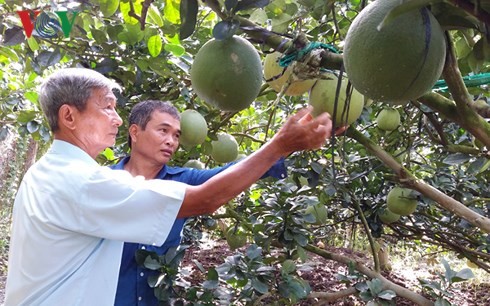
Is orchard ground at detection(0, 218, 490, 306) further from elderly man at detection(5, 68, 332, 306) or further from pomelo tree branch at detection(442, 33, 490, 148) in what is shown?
pomelo tree branch at detection(442, 33, 490, 148)

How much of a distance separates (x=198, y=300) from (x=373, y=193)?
56.9 inches

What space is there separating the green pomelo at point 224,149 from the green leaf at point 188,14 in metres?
1.03

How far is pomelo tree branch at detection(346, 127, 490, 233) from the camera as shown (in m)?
1.20

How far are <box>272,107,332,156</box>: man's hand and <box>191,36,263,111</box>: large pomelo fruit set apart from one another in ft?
0.61

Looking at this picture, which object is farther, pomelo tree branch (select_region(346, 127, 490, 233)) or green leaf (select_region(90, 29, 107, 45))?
green leaf (select_region(90, 29, 107, 45))

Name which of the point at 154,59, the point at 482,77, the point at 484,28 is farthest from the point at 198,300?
the point at 484,28

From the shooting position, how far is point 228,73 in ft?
3.60

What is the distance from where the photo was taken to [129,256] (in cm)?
176

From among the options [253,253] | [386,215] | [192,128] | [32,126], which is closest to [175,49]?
[192,128]

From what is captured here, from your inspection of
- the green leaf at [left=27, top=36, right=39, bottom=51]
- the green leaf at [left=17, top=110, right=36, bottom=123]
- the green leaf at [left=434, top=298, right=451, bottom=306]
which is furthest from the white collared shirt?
the green leaf at [left=434, top=298, right=451, bottom=306]

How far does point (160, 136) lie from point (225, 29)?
3.18 feet

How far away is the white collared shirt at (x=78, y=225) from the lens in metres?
1.33

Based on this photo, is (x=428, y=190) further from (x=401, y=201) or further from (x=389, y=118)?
(x=401, y=201)

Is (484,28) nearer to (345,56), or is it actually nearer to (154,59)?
(345,56)
